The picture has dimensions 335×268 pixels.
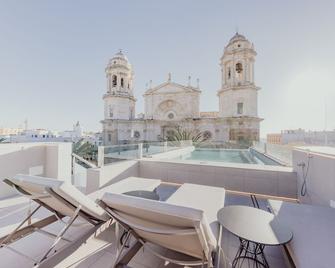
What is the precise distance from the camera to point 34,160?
3.91 m

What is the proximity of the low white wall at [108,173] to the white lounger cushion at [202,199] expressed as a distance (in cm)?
177

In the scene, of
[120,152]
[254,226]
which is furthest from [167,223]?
[120,152]

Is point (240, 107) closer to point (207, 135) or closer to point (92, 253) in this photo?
point (207, 135)

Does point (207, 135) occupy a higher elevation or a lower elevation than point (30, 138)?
higher

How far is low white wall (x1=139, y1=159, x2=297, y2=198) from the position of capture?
3.26 meters

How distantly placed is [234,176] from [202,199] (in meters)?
1.58

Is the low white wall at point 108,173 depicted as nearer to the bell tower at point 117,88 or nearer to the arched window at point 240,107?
the arched window at point 240,107

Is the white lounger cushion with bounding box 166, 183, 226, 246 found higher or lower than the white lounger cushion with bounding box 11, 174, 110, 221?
lower

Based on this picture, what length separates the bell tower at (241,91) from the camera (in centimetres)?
2019

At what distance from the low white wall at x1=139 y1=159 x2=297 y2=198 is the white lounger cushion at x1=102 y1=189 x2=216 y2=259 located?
2492 mm

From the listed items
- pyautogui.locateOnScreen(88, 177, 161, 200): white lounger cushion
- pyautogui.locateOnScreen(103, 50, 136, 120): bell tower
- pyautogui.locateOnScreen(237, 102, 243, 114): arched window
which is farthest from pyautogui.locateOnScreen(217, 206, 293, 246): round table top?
pyautogui.locateOnScreen(103, 50, 136, 120): bell tower

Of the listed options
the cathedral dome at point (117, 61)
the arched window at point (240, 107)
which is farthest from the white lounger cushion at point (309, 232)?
the cathedral dome at point (117, 61)

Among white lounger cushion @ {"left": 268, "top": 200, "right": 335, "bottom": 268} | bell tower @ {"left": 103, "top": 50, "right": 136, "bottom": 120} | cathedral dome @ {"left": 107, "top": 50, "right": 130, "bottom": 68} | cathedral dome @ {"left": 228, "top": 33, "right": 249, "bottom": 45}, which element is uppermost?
cathedral dome @ {"left": 228, "top": 33, "right": 249, "bottom": 45}

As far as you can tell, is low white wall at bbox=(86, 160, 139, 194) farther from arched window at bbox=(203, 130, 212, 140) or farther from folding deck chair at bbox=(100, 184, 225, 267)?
arched window at bbox=(203, 130, 212, 140)
